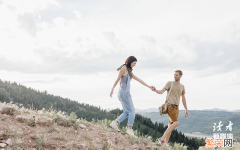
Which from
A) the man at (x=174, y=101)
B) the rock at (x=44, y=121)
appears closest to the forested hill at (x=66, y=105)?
the man at (x=174, y=101)

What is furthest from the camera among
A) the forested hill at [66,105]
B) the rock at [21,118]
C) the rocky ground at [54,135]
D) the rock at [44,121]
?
the forested hill at [66,105]

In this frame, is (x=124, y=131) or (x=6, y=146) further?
(x=124, y=131)

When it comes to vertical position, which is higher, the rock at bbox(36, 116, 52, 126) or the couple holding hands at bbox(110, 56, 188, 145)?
the couple holding hands at bbox(110, 56, 188, 145)

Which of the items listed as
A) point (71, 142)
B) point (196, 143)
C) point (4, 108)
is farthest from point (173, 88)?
point (196, 143)

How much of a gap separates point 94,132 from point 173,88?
336cm

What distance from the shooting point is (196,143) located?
81.0 meters

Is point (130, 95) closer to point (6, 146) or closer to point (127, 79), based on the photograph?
point (127, 79)

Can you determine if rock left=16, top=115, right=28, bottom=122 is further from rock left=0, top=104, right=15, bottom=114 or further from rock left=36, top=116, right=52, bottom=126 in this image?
rock left=0, top=104, right=15, bottom=114

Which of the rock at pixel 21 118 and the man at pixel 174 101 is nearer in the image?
the rock at pixel 21 118

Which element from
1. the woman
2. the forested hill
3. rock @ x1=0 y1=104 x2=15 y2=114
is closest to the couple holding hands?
the woman

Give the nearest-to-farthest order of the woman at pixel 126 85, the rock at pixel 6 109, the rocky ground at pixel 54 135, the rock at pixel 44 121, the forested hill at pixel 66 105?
1. the rocky ground at pixel 54 135
2. the rock at pixel 44 121
3. the rock at pixel 6 109
4. the woman at pixel 126 85
5. the forested hill at pixel 66 105

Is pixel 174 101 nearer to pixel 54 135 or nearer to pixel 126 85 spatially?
pixel 126 85

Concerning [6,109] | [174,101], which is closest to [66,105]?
[6,109]

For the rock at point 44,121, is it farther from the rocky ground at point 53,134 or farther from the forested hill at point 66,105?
the forested hill at point 66,105
